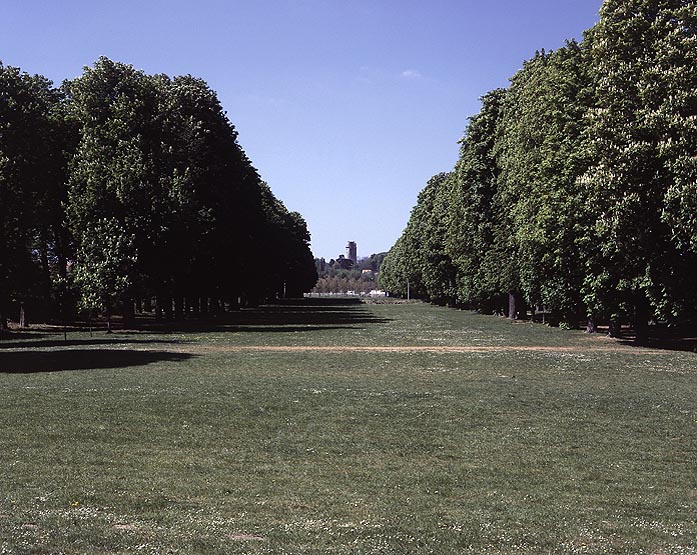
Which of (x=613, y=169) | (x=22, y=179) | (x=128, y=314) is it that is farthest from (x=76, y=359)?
(x=128, y=314)

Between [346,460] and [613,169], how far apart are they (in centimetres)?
2728

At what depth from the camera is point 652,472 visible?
1397 centimetres

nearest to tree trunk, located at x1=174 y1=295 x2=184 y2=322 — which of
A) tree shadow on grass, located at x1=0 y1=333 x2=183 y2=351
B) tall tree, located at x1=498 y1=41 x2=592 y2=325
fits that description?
tree shadow on grass, located at x1=0 y1=333 x2=183 y2=351

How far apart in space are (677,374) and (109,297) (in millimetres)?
37874

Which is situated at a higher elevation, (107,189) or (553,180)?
(107,189)

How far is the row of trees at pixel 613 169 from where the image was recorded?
35688mm

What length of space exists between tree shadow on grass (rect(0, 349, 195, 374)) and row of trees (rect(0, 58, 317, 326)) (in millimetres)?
11092

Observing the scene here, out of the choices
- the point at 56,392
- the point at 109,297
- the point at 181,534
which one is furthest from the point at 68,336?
the point at 181,534

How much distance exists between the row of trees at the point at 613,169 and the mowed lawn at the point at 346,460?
26.3 ft

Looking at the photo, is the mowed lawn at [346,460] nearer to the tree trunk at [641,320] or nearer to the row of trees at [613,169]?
the row of trees at [613,169]

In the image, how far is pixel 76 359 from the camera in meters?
35.4

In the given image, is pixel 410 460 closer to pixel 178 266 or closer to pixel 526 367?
pixel 526 367

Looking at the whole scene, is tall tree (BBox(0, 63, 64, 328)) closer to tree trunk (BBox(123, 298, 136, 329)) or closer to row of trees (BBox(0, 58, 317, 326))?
row of trees (BBox(0, 58, 317, 326))

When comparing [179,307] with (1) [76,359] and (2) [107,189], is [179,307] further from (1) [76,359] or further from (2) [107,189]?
(1) [76,359]
